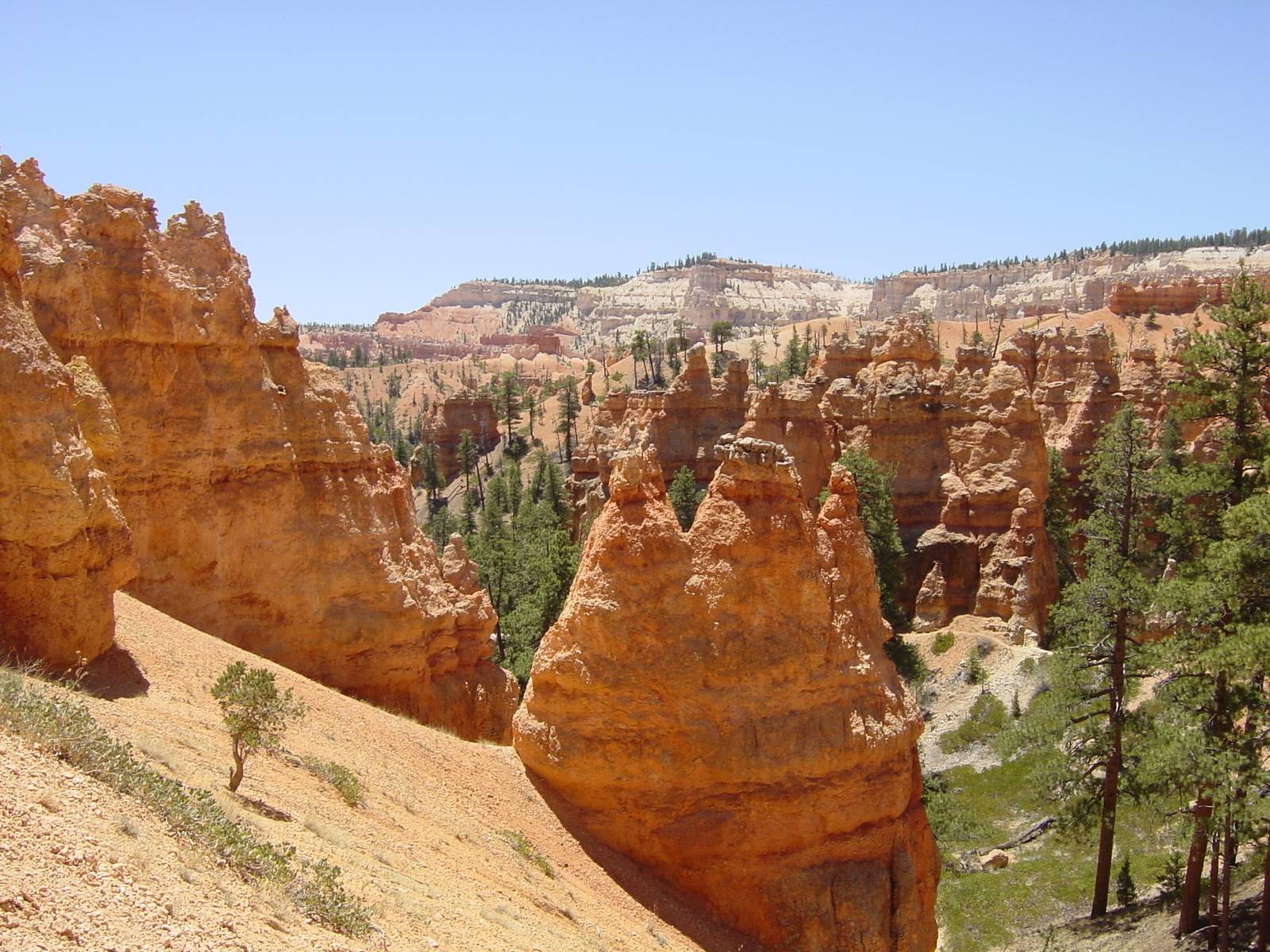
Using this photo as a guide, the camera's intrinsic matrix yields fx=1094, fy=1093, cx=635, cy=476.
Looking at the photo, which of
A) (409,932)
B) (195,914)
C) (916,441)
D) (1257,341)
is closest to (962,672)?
(916,441)

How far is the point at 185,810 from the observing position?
8.61m

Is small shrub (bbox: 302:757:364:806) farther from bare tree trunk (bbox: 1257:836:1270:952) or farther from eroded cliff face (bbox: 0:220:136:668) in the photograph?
bare tree trunk (bbox: 1257:836:1270:952)

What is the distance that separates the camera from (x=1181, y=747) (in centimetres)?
1666

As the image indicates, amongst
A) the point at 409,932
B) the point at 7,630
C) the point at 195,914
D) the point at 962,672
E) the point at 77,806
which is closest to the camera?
the point at 195,914

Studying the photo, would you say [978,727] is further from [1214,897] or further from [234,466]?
[234,466]

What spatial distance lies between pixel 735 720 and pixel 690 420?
144ft

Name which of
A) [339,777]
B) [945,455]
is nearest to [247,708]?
[339,777]

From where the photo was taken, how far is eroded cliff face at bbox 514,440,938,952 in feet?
48.3

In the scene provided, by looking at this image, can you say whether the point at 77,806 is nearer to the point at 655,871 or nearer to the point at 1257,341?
the point at 655,871

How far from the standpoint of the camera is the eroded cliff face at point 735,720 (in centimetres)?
1472

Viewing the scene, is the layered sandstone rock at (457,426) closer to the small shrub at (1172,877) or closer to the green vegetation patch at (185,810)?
the small shrub at (1172,877)

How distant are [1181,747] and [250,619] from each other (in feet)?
48.9

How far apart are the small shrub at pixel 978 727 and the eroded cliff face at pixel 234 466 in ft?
57.4

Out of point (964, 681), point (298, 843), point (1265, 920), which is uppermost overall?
point (298, 843)
